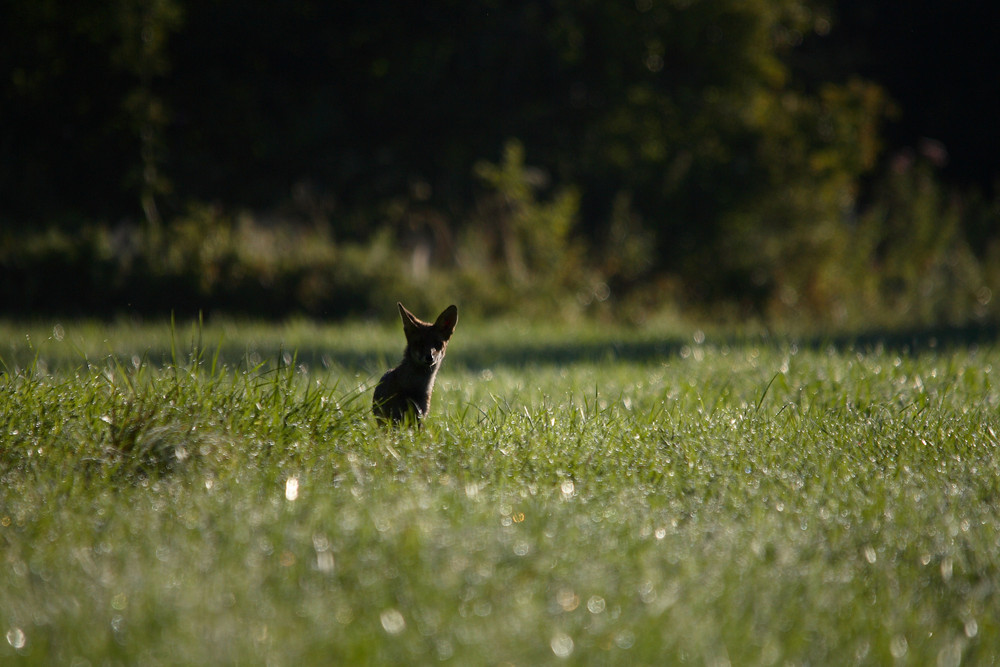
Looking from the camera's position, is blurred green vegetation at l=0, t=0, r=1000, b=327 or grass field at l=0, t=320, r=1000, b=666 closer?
grass field at l=0, t=320, r=1000, b=666

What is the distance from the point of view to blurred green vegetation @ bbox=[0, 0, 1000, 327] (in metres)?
12.7

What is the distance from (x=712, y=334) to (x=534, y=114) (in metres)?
6.46

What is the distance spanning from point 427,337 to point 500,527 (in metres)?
1.84

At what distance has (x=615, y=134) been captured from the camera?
576 inches

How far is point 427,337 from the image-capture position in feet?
15.5

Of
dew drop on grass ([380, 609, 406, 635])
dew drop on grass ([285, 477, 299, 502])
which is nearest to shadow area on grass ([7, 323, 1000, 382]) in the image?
dew drop on grass ([285, 477, 299, 502])

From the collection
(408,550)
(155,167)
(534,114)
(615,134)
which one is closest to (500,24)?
(534,114)

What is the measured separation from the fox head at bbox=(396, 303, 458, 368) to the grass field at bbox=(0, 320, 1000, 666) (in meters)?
0.34

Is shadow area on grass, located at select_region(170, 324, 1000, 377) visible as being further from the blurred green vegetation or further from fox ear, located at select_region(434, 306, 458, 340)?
the blurred green vegetation

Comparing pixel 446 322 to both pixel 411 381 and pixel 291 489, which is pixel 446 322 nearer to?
pixel 411 381

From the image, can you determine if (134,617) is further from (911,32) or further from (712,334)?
(911,32)

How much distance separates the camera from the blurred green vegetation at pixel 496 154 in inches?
499

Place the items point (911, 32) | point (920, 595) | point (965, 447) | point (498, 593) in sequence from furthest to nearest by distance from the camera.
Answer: point (911, 32), point (965, 447), point (920, 595), point (498, 593)

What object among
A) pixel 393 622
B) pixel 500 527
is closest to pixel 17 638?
pixel 393 622
